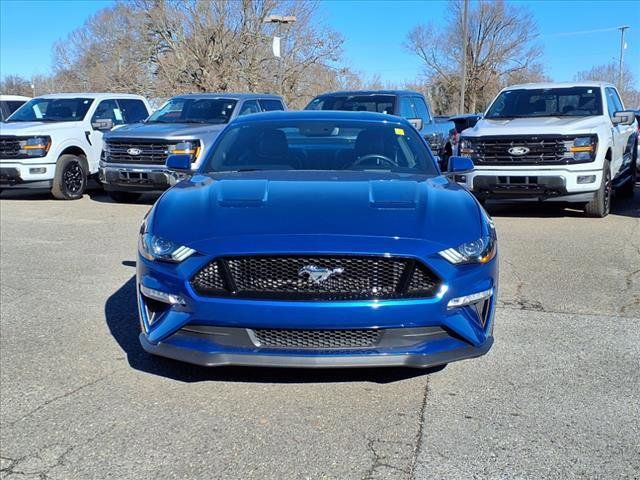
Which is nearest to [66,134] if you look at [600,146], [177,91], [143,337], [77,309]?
[77,309]

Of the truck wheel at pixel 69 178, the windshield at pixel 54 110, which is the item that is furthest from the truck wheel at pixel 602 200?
the windshield at pixel 54 110

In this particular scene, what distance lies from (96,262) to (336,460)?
4.94 meters

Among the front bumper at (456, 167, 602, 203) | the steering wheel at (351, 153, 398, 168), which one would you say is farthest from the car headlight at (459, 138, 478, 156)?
the steering wheel at (351, 153, 398, 168)

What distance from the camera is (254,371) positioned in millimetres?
4129

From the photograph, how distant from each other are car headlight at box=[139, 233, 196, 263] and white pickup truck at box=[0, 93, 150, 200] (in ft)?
32.0

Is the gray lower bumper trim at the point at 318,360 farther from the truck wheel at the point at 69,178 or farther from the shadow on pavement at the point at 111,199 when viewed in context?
the truck wheel at the point at 69,178

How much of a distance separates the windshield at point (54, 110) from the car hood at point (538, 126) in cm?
796

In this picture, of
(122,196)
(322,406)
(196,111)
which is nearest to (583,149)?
(196,111)

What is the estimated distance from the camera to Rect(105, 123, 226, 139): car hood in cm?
1126

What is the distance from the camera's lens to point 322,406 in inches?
145

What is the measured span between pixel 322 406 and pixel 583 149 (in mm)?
7183

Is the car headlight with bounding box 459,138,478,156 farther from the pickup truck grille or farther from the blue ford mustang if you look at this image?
the blue ford mustang

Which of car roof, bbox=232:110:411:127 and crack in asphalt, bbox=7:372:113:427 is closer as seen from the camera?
crack in asphalt, bbox=7:372:113:427

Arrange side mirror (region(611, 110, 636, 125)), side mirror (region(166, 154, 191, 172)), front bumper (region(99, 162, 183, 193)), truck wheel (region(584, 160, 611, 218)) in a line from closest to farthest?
side mirror (region(166, 154, 191, 172)), truck wheel (region(584, 160, 611, 218)), side mirror (region(611, 110, 636, 125)), front bumper (region(99, 162, 183, 193))
